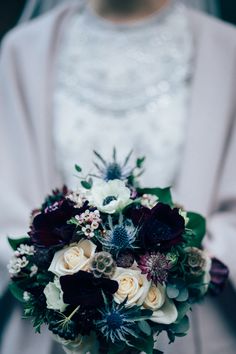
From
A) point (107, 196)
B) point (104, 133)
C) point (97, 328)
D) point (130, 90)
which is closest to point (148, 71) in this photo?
point (130, 90)

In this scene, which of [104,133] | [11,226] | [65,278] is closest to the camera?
[65,278]

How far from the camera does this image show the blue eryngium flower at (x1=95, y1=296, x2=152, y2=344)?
2.25 ft

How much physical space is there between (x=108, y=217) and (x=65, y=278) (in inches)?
Answer: 3.4

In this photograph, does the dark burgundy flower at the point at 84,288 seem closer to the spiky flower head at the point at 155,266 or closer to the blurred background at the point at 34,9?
the spiky flower head at the point at 155,266

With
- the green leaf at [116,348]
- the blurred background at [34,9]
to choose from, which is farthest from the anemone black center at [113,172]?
the blurred background at [34,9]

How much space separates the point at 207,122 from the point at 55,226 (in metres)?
0.49

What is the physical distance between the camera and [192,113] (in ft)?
3.79

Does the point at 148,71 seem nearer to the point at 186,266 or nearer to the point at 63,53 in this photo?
the point at 63,53

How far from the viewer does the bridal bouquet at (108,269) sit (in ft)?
2.28

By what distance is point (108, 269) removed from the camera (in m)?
0.70

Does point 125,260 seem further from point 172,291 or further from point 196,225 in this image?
point 196,225

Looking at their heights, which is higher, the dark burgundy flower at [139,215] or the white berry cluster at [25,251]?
the dark burgundy flower at [139,215]

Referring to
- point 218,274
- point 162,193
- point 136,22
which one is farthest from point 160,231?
point 136,22

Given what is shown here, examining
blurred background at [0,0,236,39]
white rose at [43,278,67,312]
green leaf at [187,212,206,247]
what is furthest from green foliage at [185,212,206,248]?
blurred background at [0,0,236,39]
